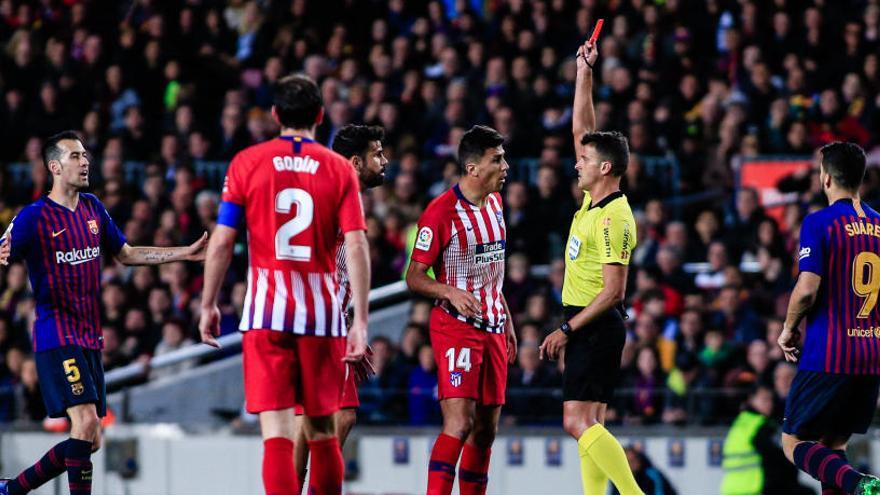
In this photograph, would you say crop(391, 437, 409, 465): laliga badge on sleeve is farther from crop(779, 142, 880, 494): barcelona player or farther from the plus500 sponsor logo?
crop(779, 142, 880, 494): barcelona player

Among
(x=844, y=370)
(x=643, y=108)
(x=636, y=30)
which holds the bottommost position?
(x=844, y=370)

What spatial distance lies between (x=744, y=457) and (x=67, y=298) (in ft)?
18.0

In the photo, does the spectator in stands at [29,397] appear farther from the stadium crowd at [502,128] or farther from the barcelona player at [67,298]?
the barcelona player at [67,298]

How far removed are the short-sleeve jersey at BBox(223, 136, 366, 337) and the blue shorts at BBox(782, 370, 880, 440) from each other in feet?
9.11

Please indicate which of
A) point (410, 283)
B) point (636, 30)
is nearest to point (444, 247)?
point (410, 283)

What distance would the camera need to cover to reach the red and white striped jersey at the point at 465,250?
8391 mm

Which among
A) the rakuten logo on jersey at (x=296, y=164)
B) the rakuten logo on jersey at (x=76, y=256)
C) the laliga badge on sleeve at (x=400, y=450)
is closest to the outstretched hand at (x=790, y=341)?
the rakuten logo on jersey at (x=296, y=164)

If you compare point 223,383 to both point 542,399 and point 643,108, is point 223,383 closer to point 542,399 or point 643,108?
point 542,399

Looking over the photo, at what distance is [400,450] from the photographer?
12414 mm

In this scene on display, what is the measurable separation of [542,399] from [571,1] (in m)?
6.76

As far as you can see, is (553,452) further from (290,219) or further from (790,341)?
(290,219)

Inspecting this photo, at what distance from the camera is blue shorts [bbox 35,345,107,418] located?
8.68 m

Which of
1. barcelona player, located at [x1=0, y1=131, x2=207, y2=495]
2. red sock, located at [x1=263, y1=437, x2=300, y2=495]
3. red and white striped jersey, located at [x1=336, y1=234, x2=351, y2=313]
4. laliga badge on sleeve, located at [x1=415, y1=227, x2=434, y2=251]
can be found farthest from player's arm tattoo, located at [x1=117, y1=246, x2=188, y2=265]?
red sock, located at [x1=263, y1=437, x2=300, y2=495]

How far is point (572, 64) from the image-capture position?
16.2 meters
